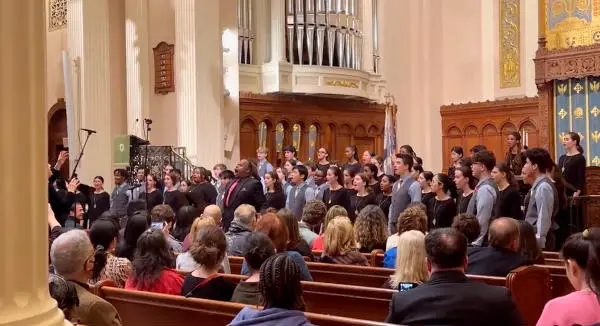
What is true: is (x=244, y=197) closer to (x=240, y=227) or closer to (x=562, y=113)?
(x=240, y=227)

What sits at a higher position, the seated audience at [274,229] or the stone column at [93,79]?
the stone column at [93,79]

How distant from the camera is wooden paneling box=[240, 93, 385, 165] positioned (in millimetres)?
14898

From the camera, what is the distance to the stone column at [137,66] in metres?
13.8

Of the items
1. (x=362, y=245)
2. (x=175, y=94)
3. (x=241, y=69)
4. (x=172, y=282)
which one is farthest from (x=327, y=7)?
(x=172, y=282)

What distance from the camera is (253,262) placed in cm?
432

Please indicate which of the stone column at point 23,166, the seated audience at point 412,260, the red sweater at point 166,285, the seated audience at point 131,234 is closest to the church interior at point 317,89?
the seated audience at point 131,234

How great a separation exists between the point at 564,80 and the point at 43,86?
12457mm

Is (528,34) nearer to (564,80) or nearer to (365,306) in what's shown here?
(564,80)

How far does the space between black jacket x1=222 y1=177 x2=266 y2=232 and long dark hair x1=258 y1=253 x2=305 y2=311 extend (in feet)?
19.3

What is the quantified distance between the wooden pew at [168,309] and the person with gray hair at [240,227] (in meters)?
1.87

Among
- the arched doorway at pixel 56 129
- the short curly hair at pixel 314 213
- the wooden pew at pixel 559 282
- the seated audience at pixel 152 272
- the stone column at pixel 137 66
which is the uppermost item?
the stone column at pixel 137 66

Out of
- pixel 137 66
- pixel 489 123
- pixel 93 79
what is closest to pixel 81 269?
pixel 93 79

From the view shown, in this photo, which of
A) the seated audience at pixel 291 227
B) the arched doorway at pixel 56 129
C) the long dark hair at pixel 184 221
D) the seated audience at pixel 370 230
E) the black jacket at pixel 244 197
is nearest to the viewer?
the seated audience at pixel 291 227

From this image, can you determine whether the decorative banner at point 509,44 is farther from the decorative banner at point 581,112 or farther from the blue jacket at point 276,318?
the blue jacket at point 276,318
